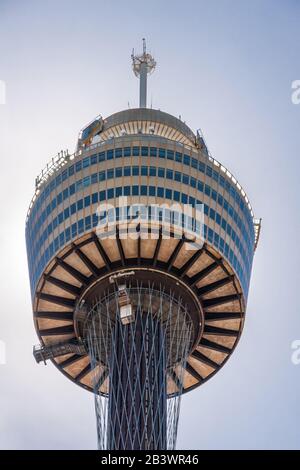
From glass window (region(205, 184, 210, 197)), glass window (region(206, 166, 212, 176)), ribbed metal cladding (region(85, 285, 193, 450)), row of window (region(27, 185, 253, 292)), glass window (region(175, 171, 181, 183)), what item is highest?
glass window (region(206, 166, 212, 176))

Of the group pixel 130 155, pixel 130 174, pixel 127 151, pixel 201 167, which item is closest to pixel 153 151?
pixel 130 155

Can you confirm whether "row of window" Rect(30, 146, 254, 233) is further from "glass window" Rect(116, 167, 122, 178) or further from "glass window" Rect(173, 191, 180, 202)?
"glass window" Rect(173, 191, 180, 202)

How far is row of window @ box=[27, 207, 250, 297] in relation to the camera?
9012 centimetres

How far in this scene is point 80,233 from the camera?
8981 centimetres

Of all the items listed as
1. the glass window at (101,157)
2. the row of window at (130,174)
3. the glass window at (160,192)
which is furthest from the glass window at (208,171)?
the glass window at (101,157)

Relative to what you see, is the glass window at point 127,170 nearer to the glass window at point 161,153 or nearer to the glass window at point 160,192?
the glass window at point 160,192

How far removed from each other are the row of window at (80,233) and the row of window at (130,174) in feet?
11.1

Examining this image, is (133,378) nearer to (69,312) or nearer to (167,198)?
(69,312)

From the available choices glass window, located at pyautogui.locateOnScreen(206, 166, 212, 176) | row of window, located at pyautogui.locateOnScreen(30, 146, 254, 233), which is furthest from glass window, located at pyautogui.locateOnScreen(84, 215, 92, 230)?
glass window, located at pyautogui.locateOnScreen(206, 166, 212, 176)

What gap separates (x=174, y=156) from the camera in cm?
9425

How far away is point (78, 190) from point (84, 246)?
211 inches

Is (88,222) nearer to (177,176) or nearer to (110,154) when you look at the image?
(110,154)
